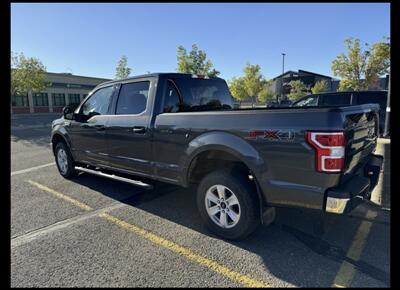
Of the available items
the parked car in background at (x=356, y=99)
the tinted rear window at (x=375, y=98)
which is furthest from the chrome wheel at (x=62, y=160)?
the tinted rear window at (x=375, y=98)

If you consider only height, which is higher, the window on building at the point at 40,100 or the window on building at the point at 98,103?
the window on building at the point at 40,100

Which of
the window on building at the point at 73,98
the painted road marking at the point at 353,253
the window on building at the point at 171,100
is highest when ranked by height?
the window on building at the point at 73,98

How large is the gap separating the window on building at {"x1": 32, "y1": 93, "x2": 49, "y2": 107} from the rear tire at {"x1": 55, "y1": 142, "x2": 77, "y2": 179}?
119ft

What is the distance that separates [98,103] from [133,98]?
109 cm

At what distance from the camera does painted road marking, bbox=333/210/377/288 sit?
95.2 inches

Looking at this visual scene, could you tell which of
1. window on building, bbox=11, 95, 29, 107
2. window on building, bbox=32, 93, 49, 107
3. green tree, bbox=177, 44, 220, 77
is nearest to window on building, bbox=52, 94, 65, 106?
window on building, bbox=32, 93, 49, 107

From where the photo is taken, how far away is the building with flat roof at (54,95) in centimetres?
3506

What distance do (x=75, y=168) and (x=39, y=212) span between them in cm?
157

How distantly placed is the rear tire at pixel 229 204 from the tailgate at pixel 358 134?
1040mm

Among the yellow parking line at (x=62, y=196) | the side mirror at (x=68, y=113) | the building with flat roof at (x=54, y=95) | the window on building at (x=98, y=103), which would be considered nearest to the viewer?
the yellow parking line at (x=62, y=196)

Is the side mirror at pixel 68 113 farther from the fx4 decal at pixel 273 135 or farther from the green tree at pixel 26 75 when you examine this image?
the green tree at pixel 26 75

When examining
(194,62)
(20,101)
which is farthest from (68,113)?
(20,101)

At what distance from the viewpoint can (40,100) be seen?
3703cm

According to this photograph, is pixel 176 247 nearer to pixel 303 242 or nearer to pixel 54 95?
pixel 303 242
